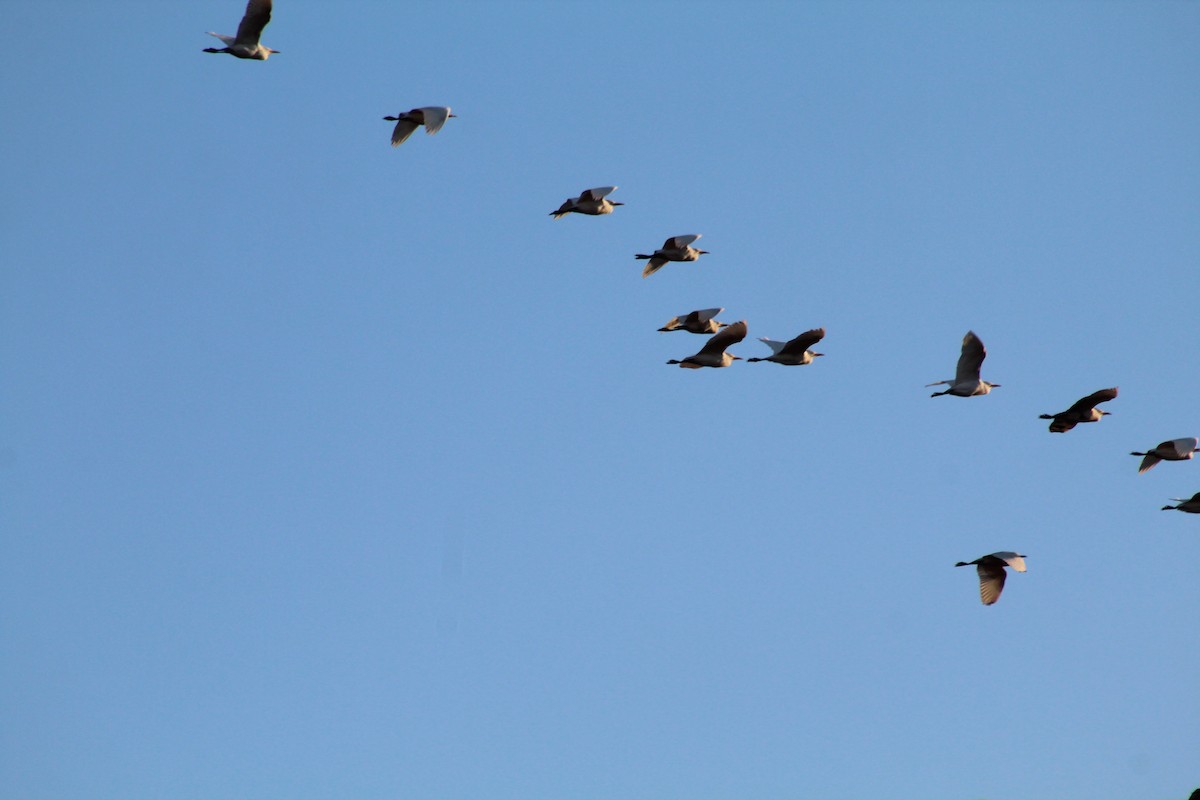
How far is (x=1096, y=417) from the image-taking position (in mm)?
48781

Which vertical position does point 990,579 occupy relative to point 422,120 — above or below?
below

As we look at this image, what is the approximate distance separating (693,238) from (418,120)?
8344 millimetres

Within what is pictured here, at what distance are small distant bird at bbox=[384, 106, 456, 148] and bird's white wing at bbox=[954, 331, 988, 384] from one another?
1354cm

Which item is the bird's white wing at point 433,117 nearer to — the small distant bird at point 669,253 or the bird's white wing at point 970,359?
the small distant bird at point 669,253

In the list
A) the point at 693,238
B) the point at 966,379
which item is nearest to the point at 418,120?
the point at 693,238

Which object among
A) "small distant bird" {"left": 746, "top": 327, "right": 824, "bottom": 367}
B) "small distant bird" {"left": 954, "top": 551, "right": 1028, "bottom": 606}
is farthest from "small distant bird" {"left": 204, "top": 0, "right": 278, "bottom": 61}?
"small distant bird" {"left": 954, "top": 551, "right": 1028, "bottom": 606}

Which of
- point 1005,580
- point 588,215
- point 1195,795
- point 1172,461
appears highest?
point 588,215

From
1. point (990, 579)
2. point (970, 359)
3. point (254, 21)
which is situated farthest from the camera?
point (970, 359)

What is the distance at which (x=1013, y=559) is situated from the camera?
42969 millimetres

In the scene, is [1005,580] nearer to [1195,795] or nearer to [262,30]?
[1195,795]

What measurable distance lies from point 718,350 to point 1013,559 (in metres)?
10.3

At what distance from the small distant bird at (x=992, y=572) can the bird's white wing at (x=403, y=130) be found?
53.3 feet

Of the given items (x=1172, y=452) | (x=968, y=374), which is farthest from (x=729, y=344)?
(x=1172, y=452)

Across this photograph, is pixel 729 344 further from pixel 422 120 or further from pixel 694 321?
pixel 422 120
